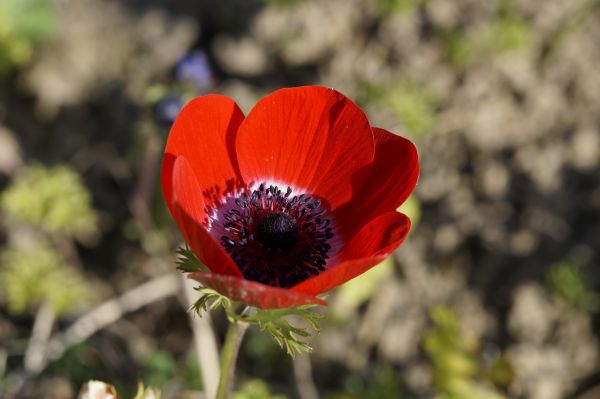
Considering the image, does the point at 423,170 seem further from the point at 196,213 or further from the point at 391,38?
the point at 196,213

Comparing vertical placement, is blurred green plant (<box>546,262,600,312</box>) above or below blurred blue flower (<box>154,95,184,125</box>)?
below

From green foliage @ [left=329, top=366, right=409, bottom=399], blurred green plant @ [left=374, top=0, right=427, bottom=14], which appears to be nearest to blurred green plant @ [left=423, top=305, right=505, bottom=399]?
green foliage @ [left=329, top=366, right=409, bottom=399]

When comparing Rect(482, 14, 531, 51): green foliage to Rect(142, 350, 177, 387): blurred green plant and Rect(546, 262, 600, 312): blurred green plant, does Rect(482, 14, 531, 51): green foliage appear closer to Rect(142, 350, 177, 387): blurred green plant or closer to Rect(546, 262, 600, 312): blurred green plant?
Rect(546, 262, 600, 312): blurred green plant

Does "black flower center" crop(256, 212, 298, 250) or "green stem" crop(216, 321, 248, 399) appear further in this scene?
"black flower center" crop(256, 212, 298, 250)

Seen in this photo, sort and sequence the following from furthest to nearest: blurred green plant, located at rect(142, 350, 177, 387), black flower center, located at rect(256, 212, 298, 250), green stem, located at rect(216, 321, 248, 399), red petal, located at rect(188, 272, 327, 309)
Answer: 1. blurred green plant, located at rect(142, 350, 177, 387)
2. black flower center, located at rect(256, 212, 298, 250)
3. green stem, located at rect(216, 321, 248, 399)
4. red petal, located at rect(188, 272, 327, 309)

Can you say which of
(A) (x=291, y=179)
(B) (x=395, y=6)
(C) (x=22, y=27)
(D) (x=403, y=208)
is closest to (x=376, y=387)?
(D) (x=403, y=208)

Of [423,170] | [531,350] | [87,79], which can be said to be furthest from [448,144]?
[87,79]

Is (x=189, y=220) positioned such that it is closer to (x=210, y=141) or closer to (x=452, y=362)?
(x=210, y=141)
